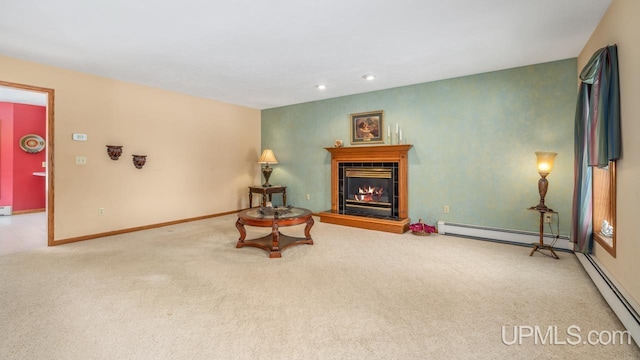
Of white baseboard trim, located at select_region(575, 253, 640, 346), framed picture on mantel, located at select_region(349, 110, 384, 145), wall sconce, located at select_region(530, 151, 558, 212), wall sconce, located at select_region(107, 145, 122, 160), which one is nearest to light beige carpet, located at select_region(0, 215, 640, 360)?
white baseboard trim, located at select_region(575, 253, 640, 346)

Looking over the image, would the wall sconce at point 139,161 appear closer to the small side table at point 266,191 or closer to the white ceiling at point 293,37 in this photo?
the white ceiling at point 293,37

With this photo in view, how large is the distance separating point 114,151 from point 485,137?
222 inches

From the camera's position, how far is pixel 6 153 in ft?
20.3

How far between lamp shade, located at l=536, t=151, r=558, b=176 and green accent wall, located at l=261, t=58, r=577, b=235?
1.54 feet

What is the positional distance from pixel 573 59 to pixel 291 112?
4696 mm

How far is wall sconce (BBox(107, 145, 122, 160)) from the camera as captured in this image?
14.6 ft

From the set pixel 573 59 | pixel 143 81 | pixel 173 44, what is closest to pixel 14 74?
pixel 143 81

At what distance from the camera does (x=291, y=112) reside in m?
6.35

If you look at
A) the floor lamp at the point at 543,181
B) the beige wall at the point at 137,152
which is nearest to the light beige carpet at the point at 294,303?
the floor lamp at the point at 543,181

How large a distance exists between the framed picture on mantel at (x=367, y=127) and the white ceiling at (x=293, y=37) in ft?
2.85

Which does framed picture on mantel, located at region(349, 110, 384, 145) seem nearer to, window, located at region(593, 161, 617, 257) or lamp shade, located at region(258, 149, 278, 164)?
lamp shade, located at region(258, 149, 278, 164)

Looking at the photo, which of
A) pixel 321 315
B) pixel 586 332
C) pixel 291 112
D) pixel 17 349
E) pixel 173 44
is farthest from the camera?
pixel 291 112

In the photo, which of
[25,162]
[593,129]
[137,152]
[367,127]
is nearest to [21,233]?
[137,152]

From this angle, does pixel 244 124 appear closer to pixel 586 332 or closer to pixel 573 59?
pixel 573 59
